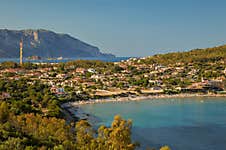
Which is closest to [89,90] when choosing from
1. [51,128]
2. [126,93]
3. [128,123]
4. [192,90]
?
[126,93]

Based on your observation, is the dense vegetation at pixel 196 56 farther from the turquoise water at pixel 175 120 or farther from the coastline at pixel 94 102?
the turquoise water at pixel 175 120

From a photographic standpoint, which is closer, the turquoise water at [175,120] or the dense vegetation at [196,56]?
the turquoise water at [175,120]

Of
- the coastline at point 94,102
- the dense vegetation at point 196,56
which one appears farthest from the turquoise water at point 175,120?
the dense vegetation at point 196,56

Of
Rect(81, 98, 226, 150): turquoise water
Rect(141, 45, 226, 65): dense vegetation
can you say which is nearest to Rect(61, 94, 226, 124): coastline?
Rect(81, 98, 226, 150): turquoise water

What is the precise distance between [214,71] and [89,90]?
81.6 ft

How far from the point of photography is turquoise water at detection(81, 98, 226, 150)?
2367 centimetres

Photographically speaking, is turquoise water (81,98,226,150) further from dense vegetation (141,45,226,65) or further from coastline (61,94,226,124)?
dense vegetation (141,45,226,65)

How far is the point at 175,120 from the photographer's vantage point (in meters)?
32.7

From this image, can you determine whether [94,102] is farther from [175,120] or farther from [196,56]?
[196,56]

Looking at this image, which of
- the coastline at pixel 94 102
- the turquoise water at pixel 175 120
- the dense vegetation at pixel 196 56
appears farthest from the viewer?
the dense vegetation at pixel 196 56

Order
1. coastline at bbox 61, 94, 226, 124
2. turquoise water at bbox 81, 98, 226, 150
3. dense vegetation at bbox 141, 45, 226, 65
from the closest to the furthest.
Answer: turquoise water at bbox 81, 98, 226, 150
coastline at bbox 61, 94, 226, 124
dense vegetation at bbox 141, 45, 226, 65

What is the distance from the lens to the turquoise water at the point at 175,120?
2367 centimetres

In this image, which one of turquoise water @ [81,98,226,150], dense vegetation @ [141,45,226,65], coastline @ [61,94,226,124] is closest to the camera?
turquoise water @ [81,98,226,150]

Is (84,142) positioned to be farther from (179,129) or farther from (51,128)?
(179,129)
